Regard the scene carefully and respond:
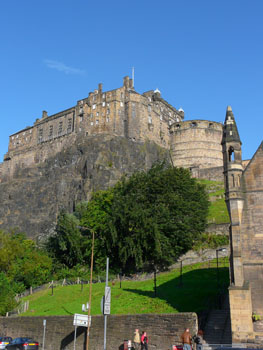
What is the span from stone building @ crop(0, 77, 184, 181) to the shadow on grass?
5434 centimetres

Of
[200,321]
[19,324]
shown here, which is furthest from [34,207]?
[200,321]

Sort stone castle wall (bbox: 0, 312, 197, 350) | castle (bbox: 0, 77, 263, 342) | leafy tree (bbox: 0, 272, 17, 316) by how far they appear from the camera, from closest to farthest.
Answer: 1. stone castle wall (bbox: 0, 312, 197, 350)
2. leafy tree (bbox: 0, 272, 17, 316)
3. castle (bbox: 0, 77, 263, 342)

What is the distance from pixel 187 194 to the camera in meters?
56.8

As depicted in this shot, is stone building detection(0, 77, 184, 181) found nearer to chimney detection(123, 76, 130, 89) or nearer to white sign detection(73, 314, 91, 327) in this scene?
chimney detection(123, 76, 130, 89)

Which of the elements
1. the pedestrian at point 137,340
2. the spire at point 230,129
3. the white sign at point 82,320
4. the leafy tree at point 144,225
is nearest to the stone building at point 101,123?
the leafy tree at point 144,225

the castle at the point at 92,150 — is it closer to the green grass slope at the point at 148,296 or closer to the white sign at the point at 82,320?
the green grass slope at the point at 148,296

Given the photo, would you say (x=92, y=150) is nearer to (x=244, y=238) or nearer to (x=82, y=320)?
(x=244, y=238)

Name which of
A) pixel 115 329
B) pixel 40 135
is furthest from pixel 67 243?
pixel 40 135

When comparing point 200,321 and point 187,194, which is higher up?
point 187,194

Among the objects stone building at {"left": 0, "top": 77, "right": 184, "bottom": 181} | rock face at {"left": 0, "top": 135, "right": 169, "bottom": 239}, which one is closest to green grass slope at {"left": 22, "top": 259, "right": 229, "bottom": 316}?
rock face at {"left": 0, "top": 135, "right": 169, "bottom": 239}

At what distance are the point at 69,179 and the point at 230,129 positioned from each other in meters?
58.8

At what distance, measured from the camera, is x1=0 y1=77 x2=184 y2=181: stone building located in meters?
93.7

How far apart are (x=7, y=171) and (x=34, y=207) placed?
26257 millimetres

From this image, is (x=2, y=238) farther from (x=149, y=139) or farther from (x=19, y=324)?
(x=149, y=139)
